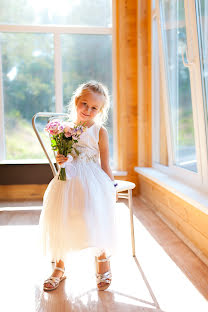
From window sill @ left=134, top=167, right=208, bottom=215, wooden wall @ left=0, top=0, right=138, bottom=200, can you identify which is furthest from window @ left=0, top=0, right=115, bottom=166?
window sill @ left=134, top=167, right=208, bottom=215

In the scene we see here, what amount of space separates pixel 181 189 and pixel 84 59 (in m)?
2.19

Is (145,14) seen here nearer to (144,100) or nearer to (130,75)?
(130,75)

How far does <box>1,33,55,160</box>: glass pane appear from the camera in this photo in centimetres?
363

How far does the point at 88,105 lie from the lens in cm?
168

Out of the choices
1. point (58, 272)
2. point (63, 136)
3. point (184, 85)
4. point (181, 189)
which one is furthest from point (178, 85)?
point (58, 272)

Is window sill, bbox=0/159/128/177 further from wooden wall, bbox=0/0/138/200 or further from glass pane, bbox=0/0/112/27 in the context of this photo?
glass pane, bbox=0/0/112/27

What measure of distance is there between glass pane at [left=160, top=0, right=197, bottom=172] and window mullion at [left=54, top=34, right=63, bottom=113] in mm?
1380

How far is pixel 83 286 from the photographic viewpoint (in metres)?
1.64

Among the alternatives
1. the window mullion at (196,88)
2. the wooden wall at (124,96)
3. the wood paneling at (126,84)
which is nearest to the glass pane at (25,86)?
the wooden wall at (124,96)

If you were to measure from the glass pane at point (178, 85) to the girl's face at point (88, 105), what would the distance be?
0.93 metres

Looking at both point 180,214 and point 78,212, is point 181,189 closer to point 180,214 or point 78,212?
point 180,214

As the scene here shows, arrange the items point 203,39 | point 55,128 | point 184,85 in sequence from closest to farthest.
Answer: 1. point 55,128
2. point 203,39
3. point 184,85

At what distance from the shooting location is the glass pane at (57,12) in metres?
3.56

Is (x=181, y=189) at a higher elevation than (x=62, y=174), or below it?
below
